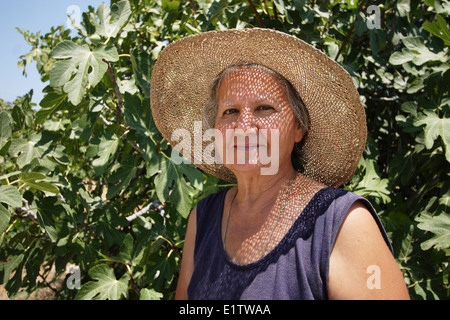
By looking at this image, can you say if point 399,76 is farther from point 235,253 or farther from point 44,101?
point 44,101

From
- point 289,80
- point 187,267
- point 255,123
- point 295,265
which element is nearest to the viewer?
point 295,265

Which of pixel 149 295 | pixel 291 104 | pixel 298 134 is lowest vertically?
pixel 149 295

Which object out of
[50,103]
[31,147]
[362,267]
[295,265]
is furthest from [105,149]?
[362,267]

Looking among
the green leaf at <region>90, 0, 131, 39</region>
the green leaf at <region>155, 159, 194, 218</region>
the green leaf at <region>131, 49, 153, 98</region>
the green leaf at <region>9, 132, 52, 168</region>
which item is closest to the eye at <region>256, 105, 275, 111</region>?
the green leaf at <region>155, 159, 194, 218</region>

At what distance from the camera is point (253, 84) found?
4.13ft

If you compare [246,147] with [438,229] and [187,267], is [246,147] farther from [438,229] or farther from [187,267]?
[438,229]

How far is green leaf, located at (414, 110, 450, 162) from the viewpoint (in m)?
1.83

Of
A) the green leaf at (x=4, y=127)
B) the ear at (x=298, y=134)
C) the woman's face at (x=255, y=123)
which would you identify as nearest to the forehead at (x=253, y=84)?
the woman's face at (x=255, y=123)

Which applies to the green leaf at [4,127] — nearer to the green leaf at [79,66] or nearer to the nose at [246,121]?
the green leaf at [79,66]

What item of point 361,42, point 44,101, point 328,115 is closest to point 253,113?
point 328,115

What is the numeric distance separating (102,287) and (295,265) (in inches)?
43.8

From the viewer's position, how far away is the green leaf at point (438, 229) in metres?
1.74

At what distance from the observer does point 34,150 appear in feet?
6.61

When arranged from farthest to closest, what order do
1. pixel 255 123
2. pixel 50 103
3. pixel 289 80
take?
1. pixel 50 103
2. pixel 289 80
3. pixel 255 123
